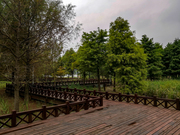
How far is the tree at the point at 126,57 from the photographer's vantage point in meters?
18.4

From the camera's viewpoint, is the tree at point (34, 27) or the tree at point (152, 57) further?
the tree at point (152, 57)

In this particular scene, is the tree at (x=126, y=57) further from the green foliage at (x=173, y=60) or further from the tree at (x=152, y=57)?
the green foliage at (x=173, y=60)

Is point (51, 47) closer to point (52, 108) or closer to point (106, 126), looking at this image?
point (52, 108)

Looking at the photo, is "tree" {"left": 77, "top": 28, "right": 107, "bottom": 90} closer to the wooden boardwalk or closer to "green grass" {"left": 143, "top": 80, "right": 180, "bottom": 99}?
"green grass" {"left": 143, "top": 80, "right": 180, "bottom": 99}

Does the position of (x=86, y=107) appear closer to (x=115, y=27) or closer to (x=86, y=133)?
(x=86, y=133)

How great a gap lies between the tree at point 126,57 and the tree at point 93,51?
373 cm

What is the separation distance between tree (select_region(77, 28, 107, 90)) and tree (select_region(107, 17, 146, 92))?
3732 millimetres

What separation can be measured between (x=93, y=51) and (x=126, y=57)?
745cm

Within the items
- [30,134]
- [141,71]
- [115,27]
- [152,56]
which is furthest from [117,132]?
[152,56]

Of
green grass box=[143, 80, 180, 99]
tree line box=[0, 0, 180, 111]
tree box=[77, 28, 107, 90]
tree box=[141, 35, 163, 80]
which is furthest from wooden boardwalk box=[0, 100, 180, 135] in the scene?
tree box=[141, 35, 163, 80]

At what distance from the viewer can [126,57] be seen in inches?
731

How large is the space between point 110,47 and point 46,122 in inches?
613

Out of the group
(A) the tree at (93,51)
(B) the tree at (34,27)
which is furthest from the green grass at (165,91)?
(B) the tree at (34,27)

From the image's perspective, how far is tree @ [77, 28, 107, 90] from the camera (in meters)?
24.1
